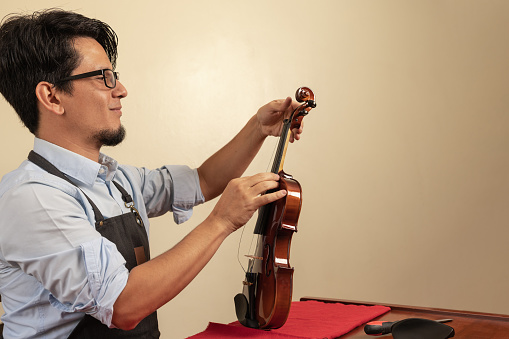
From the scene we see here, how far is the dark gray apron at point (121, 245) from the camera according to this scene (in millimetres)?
1475

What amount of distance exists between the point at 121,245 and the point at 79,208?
17cm

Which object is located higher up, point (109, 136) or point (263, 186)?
point (109, 136)

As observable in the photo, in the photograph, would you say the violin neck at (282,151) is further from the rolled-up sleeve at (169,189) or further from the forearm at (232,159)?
the rolled-up sleeve at (169,189)

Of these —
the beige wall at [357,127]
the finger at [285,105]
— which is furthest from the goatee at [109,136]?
the beige wall at [357,127]

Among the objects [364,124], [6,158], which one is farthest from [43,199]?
[364,124]

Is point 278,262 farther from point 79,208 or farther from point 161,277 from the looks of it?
point 79,208

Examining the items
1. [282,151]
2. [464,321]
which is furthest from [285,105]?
[464,321]

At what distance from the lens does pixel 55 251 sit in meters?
1.34

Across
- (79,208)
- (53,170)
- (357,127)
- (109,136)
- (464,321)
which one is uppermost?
(357,127)

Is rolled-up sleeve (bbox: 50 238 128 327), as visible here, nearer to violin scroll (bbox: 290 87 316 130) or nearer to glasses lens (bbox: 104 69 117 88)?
glasses lens (bbox: 104 69 117 88)

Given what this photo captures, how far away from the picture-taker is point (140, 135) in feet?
10.1

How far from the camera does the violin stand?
1.48 m

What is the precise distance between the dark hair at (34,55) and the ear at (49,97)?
19mm

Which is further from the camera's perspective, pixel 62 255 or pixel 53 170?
pixel 53 170
